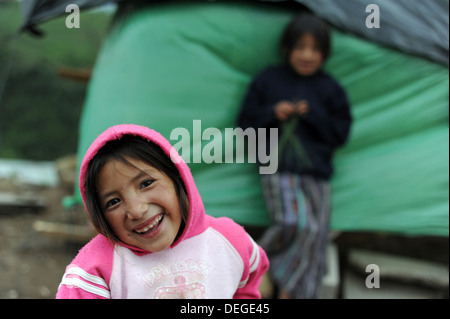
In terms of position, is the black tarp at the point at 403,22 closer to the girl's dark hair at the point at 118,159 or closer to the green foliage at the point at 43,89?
the girl's dark hair at the point at 118,159

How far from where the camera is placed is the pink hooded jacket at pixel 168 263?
830mm

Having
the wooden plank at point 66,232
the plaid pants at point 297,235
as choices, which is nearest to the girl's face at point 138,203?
the plaid pants at point 297,235

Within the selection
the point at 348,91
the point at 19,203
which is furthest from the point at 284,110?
the point at 19,203

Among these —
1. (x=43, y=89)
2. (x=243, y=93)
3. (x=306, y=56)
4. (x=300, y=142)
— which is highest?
(x=43, y=89)

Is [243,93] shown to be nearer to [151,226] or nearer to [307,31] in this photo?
[307,31]

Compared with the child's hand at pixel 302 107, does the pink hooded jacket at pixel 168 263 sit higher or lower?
lower

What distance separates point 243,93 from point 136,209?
4.15 ft

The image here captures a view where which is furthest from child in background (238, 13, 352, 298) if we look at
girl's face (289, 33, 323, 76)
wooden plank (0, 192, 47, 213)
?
wooden plank (0, 192, 47, 213)

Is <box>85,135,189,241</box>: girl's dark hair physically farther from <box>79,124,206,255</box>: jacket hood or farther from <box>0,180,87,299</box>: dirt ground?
<box>0,180,87,299</box>: dirt ground

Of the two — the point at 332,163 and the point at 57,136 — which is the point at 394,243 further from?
the point at 57,136

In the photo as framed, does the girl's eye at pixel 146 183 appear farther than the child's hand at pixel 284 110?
No

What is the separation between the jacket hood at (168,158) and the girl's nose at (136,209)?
3.7 inches

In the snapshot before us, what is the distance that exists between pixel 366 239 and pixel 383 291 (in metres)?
0.49

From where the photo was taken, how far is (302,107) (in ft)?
5.70
